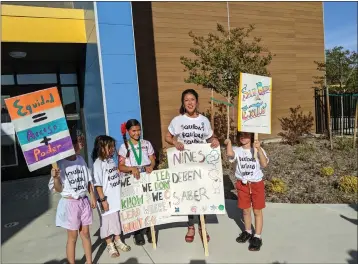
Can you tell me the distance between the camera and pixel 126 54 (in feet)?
18.3

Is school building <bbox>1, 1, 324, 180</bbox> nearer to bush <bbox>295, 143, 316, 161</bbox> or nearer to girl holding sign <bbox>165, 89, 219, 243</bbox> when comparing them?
girl holding sign <bbox>165, 89, 219, 243</bbox>

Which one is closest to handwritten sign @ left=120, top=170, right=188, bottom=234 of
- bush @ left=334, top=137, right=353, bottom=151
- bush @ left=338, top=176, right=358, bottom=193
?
bush @ left=338, top=176, right=358, bottom=193

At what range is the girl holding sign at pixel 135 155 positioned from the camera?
3.64 metres

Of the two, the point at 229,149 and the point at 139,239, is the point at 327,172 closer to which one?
the point at 229,149

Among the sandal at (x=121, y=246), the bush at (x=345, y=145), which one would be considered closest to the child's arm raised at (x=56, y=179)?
the sandal at (x=121, y=246)

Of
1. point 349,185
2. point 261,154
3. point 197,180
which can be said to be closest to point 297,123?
point 349,185

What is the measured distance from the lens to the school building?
5539mm

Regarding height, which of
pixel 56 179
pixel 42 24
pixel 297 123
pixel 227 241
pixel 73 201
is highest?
pixel 42 24

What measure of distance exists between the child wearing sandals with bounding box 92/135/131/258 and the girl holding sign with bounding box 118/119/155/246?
0.15 m

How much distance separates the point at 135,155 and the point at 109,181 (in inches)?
17.1

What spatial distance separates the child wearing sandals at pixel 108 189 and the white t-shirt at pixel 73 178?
31 cm

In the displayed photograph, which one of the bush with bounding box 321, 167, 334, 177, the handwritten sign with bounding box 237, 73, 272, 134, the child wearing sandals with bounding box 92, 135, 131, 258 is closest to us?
the handwritten sign with bounding box 237, 73, 272, 134

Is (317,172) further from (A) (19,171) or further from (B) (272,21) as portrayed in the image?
(A) (19,171)

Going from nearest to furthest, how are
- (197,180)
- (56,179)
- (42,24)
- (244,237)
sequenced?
(56,179) < (197,180) < (244,237) < (42,24)
